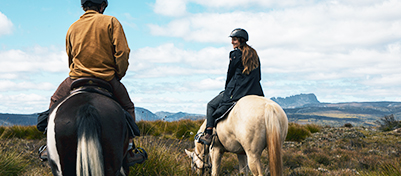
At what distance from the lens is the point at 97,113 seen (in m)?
2.51

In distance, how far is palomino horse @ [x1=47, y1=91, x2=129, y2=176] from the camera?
2.38m

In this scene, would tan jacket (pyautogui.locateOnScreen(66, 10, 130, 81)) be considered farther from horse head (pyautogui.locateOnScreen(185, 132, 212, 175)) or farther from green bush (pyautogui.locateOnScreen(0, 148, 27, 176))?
green bush (pyautogui.locateOnScreen(0, 148, 27, 176))

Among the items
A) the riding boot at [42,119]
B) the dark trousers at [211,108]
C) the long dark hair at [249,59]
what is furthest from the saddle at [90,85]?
the long dark hair at [249,59]

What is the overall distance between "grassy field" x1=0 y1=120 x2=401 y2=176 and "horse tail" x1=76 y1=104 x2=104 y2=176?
2133 mm

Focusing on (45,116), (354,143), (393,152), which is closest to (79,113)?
(45,116)

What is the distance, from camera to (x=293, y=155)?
318 inches

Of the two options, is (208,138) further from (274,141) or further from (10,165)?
(10,165)

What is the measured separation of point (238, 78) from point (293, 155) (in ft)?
14.0

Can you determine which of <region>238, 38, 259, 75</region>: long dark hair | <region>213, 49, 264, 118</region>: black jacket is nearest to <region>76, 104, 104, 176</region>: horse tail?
<region>213, 49, 264, 118</region>: black jacket

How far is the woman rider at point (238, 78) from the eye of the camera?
496cm

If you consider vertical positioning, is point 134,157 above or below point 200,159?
above

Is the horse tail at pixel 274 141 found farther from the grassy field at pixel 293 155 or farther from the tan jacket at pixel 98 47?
the tan jacket at pixel 98 47

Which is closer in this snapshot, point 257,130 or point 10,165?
point 257,130

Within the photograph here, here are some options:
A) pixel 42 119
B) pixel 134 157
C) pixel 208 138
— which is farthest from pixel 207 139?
pixel 42 119
